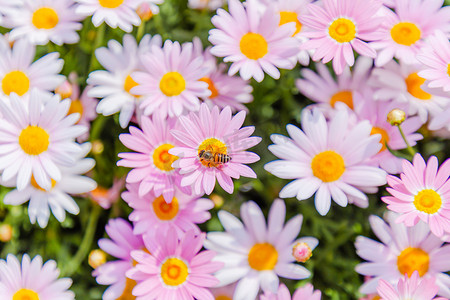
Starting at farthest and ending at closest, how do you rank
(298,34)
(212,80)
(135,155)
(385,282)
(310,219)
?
(310,219)
(212,80)
(298,34)
(135,155)
(385,282)

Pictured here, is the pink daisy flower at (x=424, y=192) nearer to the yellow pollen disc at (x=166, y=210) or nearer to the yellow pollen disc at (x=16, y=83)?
the yellow pollen disc at (x=166, y=210)

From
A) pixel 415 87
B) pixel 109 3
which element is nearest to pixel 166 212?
pixel 109 3

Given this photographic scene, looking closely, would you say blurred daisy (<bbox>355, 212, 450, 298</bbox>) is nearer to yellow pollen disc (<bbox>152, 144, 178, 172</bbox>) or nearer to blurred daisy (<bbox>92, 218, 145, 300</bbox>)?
yellow pollen disc (<bbox>152, 144, 178, 172</bbox>)

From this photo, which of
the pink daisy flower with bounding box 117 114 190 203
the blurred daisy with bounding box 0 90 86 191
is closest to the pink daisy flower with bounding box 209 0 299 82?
the pink daisy flower with bounding box 117 114 190 203

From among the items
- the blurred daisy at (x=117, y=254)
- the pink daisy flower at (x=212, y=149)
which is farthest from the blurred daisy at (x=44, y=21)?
the blurred daisy at (x=117, y=254)

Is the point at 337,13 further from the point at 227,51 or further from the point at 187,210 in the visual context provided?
the point at 187,210

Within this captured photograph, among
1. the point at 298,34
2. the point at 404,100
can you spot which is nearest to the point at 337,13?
the point at 298,34
